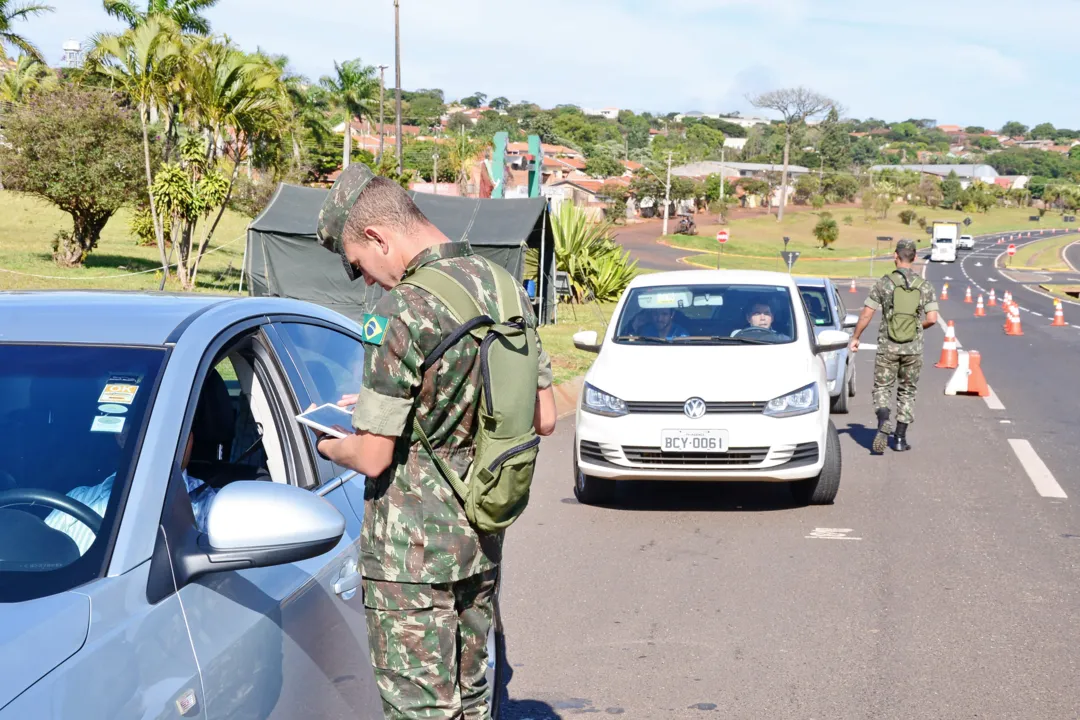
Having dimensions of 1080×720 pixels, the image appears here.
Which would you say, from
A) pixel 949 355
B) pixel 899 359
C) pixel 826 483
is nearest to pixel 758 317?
pixel 826 483

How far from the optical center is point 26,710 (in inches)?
72.2

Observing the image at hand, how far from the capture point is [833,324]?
46.7 feet

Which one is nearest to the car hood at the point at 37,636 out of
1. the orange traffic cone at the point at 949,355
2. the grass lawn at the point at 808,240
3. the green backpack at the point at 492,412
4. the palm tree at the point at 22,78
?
the green backpack at the point at 492,412

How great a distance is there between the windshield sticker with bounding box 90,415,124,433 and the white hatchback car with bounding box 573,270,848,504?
5529 millimetres

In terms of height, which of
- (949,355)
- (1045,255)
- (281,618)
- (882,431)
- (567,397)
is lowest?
(1045,255)

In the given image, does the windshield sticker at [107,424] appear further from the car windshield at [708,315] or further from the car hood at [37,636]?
the car windshield at [708,315]

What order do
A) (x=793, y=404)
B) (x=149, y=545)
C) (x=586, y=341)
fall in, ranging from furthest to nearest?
1. (x=586, y=341)
2. (x=793, y=404)
3. (x=149, y=545)

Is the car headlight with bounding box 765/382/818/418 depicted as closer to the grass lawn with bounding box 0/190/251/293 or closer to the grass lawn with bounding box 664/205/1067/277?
the grass lawn with bounding box 0/190/251/293

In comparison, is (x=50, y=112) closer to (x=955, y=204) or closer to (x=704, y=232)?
(x=704, y=232)

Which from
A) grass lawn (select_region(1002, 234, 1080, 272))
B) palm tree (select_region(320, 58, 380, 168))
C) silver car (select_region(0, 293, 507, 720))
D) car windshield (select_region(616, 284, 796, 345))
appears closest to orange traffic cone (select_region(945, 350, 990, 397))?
car windshield (select_region(616, 284, 796, 345))

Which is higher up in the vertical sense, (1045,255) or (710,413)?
(710,413)

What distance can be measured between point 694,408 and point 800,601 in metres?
2.05

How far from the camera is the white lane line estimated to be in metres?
9.01

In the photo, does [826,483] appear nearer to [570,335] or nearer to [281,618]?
[281,618]
